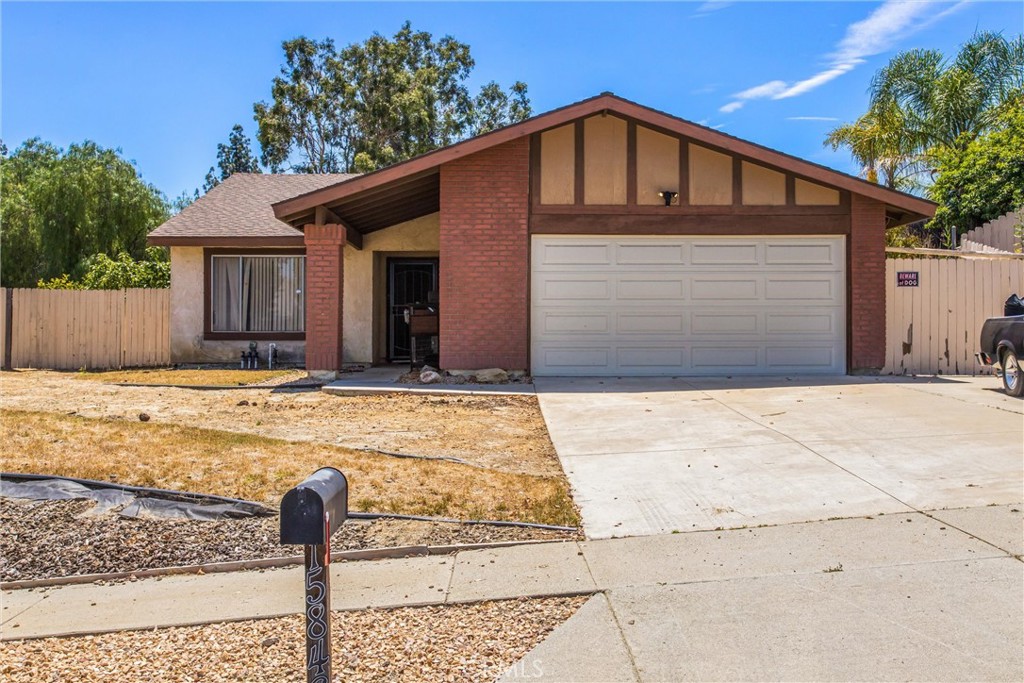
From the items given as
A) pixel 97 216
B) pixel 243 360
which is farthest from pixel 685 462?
pixel 97 216

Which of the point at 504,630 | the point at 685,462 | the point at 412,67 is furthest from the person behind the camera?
the point at 412,67

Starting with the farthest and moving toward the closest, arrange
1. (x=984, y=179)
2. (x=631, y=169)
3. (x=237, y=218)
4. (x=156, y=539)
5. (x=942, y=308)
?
1. (x=984, y=179)
2. (x=237, y=218)
3. (x=942, y=308)
4. (x=631, y=169)
5. (x=156, y=539)

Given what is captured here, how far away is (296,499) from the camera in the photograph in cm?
220

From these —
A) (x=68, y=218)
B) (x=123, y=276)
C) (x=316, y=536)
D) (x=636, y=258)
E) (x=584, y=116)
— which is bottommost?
(x=316, y=536)

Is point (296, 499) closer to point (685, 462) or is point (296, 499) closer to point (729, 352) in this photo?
point (685, 462)

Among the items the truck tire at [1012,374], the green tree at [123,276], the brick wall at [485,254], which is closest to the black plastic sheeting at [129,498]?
the brick wall at [485,254]

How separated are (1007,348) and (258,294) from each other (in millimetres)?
12967

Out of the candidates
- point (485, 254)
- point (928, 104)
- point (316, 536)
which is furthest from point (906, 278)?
point (928, 104)

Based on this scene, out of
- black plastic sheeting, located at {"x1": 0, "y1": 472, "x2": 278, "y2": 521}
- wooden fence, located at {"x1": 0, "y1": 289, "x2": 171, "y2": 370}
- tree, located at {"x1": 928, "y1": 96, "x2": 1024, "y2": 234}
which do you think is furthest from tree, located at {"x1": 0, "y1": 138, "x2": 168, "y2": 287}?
tree, located at {"x1": 928, "y1": 96, "x2": 1024, "y2": 234}

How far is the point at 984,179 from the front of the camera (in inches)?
814

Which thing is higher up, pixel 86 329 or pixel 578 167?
pixel 578 167

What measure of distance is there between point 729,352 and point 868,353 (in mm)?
2170

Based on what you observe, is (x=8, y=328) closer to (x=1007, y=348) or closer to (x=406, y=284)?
(x=406, y=284)

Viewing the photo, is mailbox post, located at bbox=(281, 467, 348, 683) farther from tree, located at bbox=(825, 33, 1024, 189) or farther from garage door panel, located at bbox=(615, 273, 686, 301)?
tree, located at bbox=(825, 33, 1024, 189)
